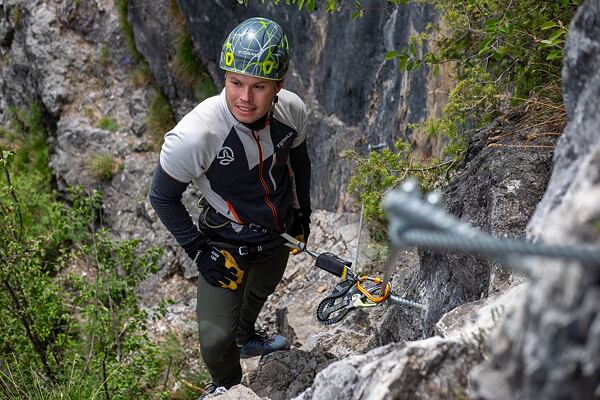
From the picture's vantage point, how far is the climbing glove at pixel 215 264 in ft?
14.4

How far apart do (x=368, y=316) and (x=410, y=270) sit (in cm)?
52

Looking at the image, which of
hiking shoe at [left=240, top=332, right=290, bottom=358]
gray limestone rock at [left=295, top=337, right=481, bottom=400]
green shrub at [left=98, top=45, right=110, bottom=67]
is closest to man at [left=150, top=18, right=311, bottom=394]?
hiking shoe at [left=240, top=332, right=290, bottom=358]

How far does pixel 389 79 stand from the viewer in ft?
21.8

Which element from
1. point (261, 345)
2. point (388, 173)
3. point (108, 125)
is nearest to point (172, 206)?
point (388, 173)

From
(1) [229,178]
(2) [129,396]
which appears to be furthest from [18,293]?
(1) [229,178]

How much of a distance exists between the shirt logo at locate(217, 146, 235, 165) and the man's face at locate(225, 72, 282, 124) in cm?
19

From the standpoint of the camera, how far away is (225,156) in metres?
4.05

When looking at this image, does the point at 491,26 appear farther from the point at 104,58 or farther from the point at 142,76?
the point at 104,58

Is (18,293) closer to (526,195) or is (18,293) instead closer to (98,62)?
(526,195)

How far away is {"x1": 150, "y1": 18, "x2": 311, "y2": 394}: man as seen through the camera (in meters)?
3.98

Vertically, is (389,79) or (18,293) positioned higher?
(389,79)

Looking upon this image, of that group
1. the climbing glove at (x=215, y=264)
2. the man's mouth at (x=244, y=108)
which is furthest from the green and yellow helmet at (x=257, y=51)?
the climbing glove at (x=215, y=264)

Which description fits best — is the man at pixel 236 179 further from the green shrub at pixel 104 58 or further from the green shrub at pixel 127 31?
the green shrub at pixel 104 58

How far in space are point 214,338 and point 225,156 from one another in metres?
1.23
